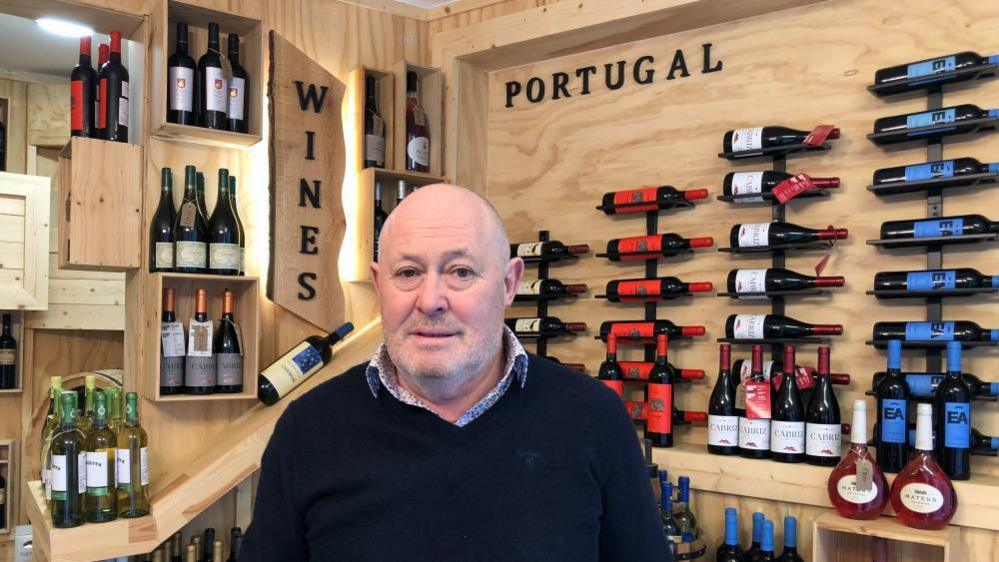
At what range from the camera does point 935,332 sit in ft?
7.96

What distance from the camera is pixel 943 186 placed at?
249 centimetres

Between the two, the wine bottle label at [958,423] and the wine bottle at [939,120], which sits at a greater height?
the wine bottle at [939,120]

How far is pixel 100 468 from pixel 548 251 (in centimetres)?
167

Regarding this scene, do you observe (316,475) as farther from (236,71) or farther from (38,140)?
(38,140)

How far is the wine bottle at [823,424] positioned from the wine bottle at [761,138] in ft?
2.16

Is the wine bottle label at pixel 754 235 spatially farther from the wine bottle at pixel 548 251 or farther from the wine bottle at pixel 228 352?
the wine bottle at pixel 228 352

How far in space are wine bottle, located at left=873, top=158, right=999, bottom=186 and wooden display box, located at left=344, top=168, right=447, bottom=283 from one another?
167cm

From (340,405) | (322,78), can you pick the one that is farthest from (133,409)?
(340,405)

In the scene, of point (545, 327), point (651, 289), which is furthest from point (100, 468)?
point (651, 289)

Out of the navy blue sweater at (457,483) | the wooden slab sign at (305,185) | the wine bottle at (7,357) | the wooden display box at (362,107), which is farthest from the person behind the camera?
the wine bottle at (7,357)

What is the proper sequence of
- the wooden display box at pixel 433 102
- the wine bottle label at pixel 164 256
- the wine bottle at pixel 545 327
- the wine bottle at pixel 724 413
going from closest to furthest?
the wine bottle at pixel 724 413 → the wine bottle label at pixel 164 256 → the wine bottle at pixel 545 327 → the wooden display box at pixel 433 102

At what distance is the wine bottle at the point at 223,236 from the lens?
2.95 metres

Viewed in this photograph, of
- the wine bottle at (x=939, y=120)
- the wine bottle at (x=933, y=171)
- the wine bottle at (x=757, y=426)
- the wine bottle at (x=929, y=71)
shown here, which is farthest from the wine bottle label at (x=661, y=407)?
the wine bottle at (x=929, y=71)

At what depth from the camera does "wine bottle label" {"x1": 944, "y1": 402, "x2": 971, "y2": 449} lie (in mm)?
2305
